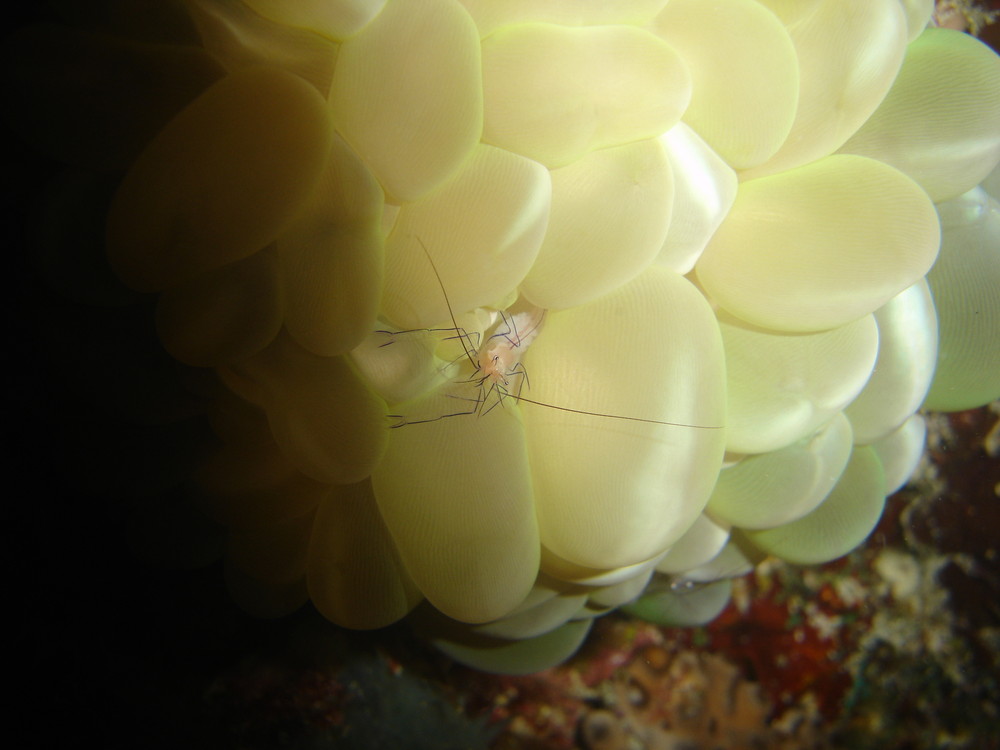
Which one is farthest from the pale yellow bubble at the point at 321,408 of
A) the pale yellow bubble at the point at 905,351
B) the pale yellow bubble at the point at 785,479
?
the pale yellow bubble at the point at 905,351

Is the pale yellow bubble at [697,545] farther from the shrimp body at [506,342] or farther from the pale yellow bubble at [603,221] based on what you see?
the pale yellow bubble at [603,221]

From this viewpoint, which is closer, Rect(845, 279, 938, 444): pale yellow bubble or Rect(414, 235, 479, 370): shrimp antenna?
Rect(414, 235, 479, 370): shrimp antenna

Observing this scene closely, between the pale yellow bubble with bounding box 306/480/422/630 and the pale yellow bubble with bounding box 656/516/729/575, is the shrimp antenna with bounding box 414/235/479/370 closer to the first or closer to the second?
the pale yellow bubble with bounding box 306/480/422/630

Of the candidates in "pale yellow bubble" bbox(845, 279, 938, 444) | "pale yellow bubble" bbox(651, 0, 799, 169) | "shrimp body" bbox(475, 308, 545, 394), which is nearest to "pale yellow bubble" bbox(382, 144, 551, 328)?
"shrimp body" bbox(475, 308, 545, 394)

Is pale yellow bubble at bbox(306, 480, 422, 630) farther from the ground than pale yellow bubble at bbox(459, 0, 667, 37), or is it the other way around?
pale yellow bubble at bbox(459, 0, 667, 37)

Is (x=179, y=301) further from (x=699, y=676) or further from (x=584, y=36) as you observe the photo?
(x=699, y=676)

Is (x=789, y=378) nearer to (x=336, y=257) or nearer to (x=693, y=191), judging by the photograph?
(x=693, y=191)

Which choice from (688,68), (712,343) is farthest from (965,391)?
(688,68)
